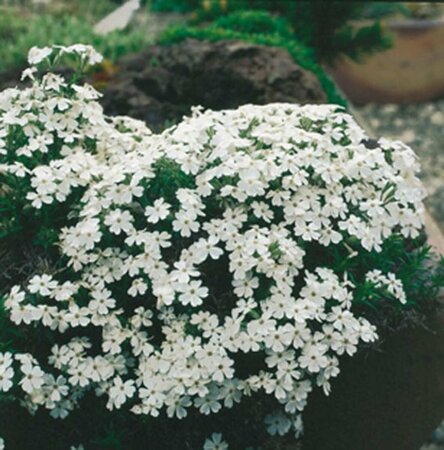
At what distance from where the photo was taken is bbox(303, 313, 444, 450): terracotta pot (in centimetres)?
303

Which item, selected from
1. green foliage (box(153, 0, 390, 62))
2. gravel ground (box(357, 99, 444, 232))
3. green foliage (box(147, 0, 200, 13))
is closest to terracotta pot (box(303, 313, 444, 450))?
gravel ground (box(357, 99, 444, 232))

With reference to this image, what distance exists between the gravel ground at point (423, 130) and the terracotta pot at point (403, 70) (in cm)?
11

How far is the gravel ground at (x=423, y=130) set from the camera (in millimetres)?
6277

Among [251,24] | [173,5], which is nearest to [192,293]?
[251,24]

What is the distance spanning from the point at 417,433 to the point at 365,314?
1.46ft

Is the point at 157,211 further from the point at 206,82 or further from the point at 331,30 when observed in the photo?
the point at 331,30

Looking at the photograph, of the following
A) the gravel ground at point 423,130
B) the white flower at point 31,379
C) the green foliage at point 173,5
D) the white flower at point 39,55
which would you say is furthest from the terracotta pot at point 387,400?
the green foliage at point 173,5

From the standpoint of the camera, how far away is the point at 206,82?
497cm

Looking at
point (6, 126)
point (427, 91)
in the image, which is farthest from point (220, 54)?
point (427, 91)

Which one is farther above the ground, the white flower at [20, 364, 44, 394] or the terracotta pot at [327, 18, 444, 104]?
the white flower at [20, 364, 44, 394]

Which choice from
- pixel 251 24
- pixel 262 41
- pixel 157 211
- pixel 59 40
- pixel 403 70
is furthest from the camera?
pixel 403 70

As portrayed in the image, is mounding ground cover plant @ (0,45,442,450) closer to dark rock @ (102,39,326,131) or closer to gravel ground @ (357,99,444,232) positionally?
dark rock @ (102,39,326,131)

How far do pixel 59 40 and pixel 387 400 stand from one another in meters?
4.52

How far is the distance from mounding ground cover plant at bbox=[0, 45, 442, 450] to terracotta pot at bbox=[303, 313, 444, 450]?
0.10 meters
